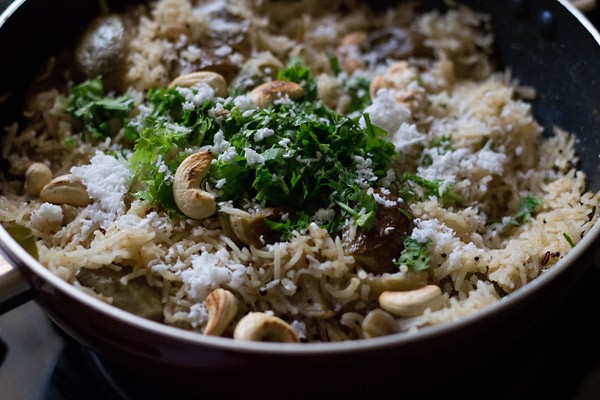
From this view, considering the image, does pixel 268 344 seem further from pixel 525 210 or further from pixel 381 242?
pixel 525 210

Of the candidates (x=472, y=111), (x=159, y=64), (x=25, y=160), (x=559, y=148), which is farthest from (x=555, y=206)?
(x=25, y=160)

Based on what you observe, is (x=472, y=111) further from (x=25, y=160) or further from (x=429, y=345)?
(x=25, y=160)

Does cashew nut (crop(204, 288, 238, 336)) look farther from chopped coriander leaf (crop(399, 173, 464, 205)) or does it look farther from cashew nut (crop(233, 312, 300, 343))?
chopped coriander leaf (crop(399, 173, 464, 205))

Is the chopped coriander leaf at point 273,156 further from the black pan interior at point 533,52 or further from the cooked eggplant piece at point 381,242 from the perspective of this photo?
the black pan interior at point 533,52

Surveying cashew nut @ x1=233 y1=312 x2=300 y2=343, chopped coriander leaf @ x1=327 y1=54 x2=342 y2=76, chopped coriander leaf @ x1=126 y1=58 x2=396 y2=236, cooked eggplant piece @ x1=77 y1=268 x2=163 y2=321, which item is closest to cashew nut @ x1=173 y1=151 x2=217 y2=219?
chopped coriander leaf @ x1=126 y1=58 x2=396 y2=236

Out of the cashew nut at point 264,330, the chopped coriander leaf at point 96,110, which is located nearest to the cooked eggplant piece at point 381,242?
the cashew nut at point 264,330
